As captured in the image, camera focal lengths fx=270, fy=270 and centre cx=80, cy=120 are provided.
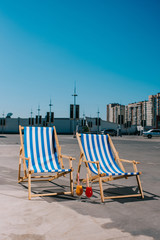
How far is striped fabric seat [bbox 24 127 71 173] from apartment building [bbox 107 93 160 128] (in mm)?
83170

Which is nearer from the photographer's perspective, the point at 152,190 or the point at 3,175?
the point at 152,190

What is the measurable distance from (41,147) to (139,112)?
119 meters

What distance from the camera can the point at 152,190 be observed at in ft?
19.0

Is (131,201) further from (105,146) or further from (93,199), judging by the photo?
(105,146)

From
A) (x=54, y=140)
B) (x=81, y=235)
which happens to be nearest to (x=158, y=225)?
(x=81, y=235)

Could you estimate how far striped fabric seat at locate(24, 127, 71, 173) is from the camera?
6082mm

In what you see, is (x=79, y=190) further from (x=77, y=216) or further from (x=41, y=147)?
(x=41, y=147)

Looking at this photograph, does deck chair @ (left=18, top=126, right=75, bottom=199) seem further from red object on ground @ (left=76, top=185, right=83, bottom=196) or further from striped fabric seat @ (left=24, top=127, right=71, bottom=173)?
red object on ground @ (left=76, top=185, right=83, bottom=196)

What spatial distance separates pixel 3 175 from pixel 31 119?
6207 centimetres

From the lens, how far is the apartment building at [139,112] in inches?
3998

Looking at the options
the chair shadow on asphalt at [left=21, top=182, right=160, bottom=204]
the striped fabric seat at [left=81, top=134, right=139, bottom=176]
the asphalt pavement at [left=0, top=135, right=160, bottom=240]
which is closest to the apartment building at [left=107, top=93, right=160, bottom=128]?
the striped fabric seat at [left=81, top=134, right=139, bottom=176]

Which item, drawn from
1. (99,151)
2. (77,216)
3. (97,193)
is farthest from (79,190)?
(99,151)

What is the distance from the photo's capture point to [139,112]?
4808 inches

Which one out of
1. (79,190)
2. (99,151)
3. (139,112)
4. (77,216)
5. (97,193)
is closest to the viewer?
(77,216)
